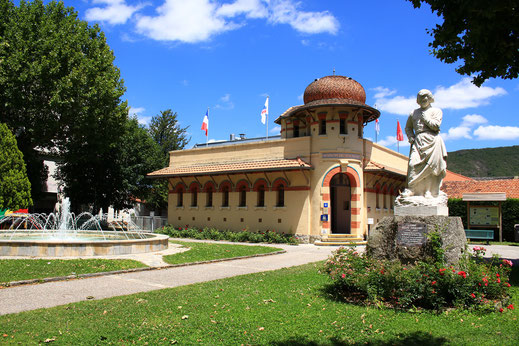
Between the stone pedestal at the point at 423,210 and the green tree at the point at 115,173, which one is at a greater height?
the green tree at the point at 115,173

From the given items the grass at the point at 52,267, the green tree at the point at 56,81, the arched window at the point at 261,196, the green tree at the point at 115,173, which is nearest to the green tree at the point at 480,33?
the grass at the point at 52,267

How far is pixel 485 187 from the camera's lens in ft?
111

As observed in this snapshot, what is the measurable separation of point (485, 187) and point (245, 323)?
33307mm

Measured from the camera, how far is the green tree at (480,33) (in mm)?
5852

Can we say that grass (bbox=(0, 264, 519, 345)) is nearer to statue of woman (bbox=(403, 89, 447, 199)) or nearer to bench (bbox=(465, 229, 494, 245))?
statue of woman (bbox=(403, 89, 447, 199))

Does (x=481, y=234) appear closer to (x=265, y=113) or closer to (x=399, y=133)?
(x=399, y=133)

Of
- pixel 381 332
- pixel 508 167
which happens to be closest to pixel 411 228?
pixel 381 332

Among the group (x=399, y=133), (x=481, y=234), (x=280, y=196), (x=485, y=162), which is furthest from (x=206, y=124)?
(x=485, y=162)

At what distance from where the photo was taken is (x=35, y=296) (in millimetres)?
8578

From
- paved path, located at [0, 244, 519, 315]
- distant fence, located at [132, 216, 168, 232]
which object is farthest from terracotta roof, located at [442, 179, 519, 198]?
paved path, located at [0, 244, 519, 315]

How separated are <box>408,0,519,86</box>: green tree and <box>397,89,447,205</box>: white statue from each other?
1.39 meters

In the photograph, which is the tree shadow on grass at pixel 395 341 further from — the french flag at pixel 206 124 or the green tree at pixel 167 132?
the green tree at pixel 167 132

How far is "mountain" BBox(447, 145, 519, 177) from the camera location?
96.4m

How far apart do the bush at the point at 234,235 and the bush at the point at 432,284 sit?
1674 centimetres
